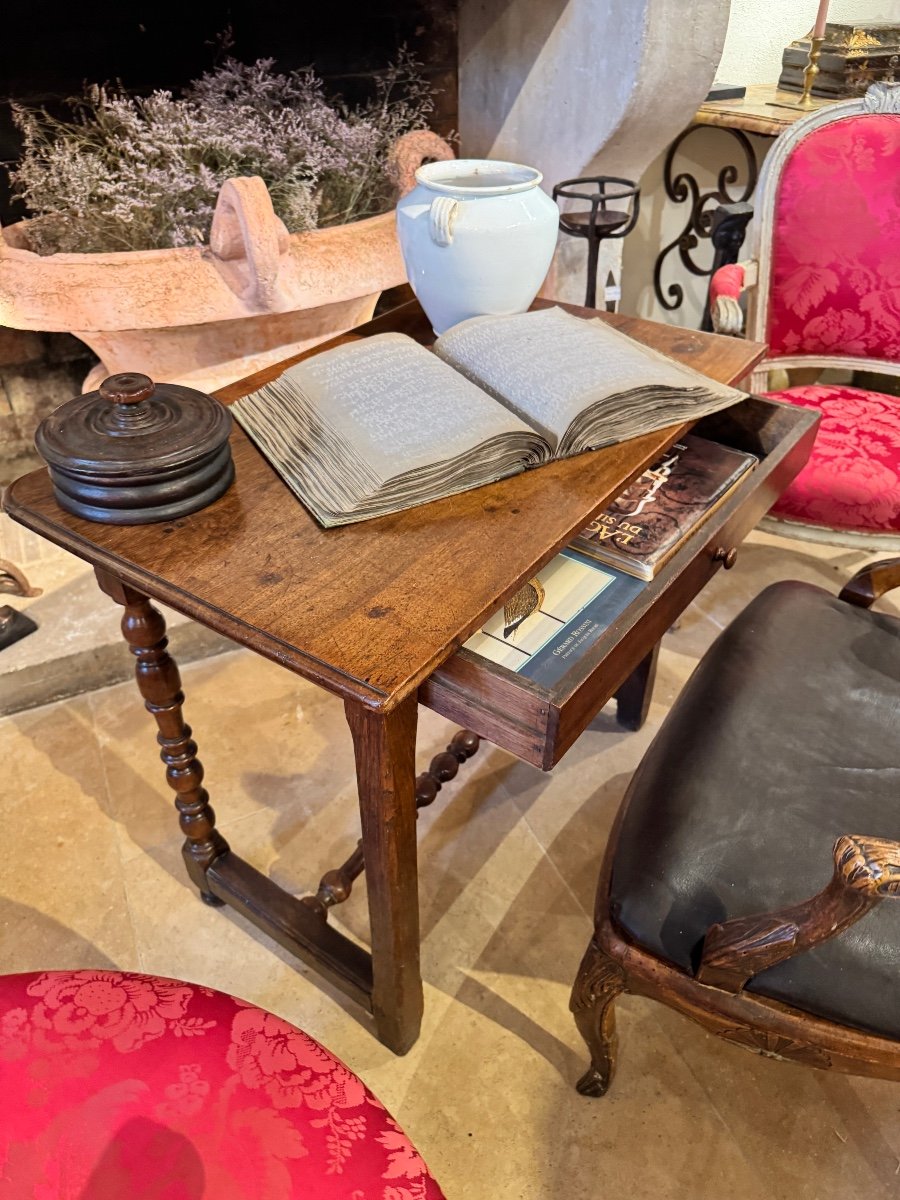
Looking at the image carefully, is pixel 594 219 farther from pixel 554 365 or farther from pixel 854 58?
pixel 554 365

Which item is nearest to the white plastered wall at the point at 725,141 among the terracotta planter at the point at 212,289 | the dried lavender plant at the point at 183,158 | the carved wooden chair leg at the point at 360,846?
the dried lavender plant at the point at 183,158

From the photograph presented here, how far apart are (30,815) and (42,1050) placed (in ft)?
2.83

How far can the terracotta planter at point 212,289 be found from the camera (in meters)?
1.65

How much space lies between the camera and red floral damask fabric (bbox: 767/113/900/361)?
1637 mm

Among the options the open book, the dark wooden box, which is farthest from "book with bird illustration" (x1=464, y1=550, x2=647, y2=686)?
the dark wooden box

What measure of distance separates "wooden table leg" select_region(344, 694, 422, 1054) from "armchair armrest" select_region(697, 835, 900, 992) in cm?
30

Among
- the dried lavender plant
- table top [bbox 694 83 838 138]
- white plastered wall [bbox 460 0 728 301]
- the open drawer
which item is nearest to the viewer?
the open drawer

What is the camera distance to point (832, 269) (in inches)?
66.7

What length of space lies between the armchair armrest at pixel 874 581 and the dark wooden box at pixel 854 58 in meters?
1.82

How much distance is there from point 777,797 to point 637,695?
0.68m

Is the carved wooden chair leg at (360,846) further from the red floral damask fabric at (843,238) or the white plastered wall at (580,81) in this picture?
the white plastered wall at (580,81)

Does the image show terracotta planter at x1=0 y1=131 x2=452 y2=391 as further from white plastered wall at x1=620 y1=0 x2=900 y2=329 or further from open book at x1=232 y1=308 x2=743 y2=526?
white plastered wall at x1=620 y1=0 x2=900 y2=329

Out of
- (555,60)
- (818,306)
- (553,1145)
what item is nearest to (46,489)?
(553,1145)

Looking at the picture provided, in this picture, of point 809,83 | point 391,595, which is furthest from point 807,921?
point 809,83
